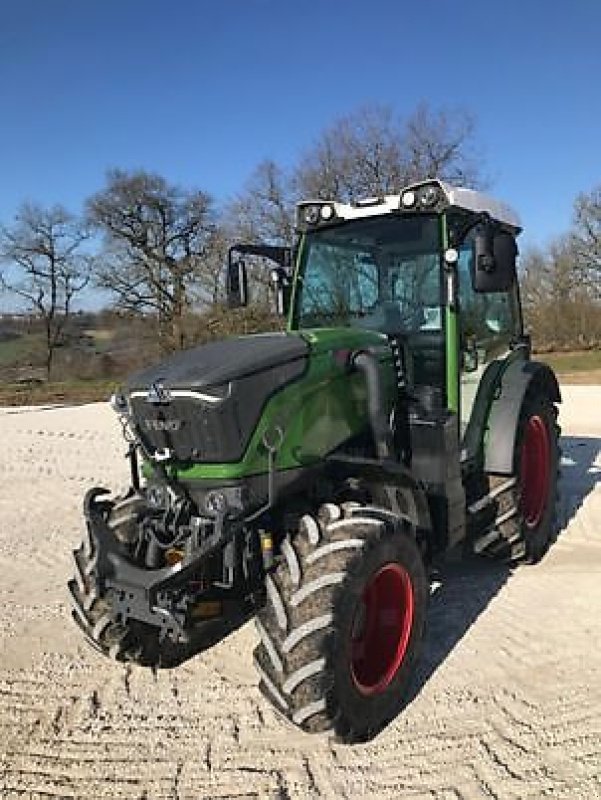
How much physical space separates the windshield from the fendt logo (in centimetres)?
161

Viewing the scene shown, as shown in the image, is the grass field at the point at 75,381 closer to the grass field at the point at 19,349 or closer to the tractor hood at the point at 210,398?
the grass field at the point at 19,349

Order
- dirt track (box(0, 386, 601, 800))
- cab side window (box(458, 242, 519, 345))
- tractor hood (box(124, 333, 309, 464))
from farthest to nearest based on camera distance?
1. cab side window (box(458, 242, 519, 345))
2. tractor hood (box(124, 333, 309, 464))
3. dirt track (box(0, 386, 601, 800))

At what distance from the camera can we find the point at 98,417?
15594 millimetres

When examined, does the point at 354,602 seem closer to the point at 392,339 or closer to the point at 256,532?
the point at 256,532

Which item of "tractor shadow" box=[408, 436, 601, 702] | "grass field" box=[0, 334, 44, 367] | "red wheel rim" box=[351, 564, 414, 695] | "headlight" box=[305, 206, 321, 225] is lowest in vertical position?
"tractor shadow" box=[408, 436, 601, 702]

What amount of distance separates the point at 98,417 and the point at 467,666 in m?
12.7

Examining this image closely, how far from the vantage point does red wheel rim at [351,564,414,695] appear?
3.41m

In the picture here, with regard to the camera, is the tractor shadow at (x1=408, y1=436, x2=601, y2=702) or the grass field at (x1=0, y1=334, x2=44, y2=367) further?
the grass field at (x1=0, y1=334, x2=44, y2=367)

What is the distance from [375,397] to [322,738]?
5.09 ft

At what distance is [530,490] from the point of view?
5.52 meters

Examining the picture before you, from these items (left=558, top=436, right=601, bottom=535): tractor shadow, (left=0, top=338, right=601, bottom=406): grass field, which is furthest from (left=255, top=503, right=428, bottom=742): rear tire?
(left=0, top=338, right=601, bottom=406): grass field

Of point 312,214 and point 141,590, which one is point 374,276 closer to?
point 312,214

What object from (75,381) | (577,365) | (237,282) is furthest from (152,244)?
(237,282)

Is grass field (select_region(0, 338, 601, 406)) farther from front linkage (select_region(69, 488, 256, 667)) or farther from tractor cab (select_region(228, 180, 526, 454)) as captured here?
front linkage (select_region(69, 488, 256, 667))
